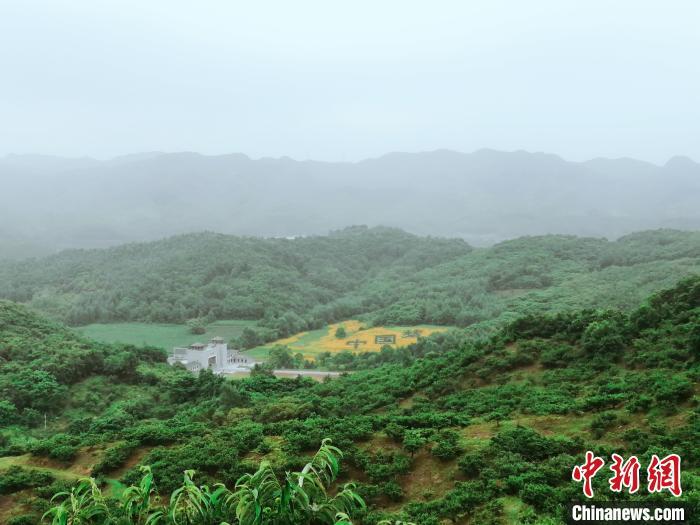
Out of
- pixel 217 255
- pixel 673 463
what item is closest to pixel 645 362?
pixel 673 463

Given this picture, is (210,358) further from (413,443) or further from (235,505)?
(235,505)

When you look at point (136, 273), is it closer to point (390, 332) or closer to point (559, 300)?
point (390, 332)

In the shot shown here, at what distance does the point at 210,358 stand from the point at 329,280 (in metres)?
47.5

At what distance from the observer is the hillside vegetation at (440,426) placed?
8.59m

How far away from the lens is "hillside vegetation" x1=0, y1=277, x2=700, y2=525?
338 inches

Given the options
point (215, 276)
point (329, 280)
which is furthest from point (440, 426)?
point (329, 280)

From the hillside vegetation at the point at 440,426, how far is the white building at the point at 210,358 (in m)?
15.2

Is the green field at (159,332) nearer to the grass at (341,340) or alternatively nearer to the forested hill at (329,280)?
the forested hill at (329,280)

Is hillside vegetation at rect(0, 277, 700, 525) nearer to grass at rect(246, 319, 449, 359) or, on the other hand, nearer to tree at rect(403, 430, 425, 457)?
tree at rect(403, 430, 425, 457)

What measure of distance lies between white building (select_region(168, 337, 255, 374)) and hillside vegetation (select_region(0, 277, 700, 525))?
50.0 feet

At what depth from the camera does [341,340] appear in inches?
2092

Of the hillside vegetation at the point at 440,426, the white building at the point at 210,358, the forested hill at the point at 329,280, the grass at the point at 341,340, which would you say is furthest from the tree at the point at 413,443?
the forested hill at the point at 329,280

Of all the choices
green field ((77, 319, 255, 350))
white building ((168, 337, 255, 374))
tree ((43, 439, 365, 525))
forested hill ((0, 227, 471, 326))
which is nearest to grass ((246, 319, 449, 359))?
forested hill ((0, 227, 471, 326))

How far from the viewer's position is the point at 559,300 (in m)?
51.0
